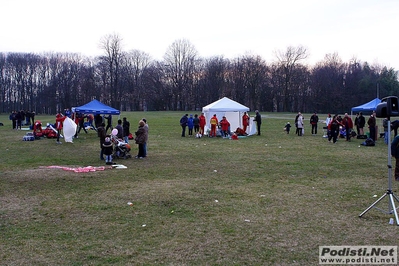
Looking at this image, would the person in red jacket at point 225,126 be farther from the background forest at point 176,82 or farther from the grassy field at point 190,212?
the background forest at point 176,82

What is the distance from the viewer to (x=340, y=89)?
71875 millimetres

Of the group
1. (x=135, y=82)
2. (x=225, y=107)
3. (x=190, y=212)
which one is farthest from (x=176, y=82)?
(x=190, y=212)

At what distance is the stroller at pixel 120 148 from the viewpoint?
46.3 feet

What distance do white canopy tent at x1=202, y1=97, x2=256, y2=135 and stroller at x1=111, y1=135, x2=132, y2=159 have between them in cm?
1125

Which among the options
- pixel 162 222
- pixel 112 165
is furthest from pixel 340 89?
pixel 162 222

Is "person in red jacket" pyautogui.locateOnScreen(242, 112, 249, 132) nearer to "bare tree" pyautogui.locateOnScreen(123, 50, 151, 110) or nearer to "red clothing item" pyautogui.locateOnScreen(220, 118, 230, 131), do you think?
"red clothing item" pyautogui.locateOnScreen(220, 118, 230, 131)

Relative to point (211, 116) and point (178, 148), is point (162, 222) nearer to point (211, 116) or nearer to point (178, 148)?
point (178, 148)

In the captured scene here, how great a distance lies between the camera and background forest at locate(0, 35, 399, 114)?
243 feet

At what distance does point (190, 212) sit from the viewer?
7.12 meters

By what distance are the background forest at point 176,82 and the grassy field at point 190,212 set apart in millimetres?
63743

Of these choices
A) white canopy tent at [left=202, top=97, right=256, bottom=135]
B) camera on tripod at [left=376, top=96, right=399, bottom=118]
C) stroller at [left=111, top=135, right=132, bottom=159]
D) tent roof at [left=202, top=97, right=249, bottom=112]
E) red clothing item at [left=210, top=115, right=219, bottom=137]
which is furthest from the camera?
white canopy tent at [left=202, top=97, right=256, bottom=135]

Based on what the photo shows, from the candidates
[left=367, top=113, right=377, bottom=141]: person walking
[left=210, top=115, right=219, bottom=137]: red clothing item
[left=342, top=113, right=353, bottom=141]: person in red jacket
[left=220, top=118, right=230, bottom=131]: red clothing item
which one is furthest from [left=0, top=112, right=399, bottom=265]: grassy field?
[left=210, top=115, right=219, bottom=137]: red clothing item

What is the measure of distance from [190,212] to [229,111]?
18301 millimetres

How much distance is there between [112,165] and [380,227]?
8.94 m
